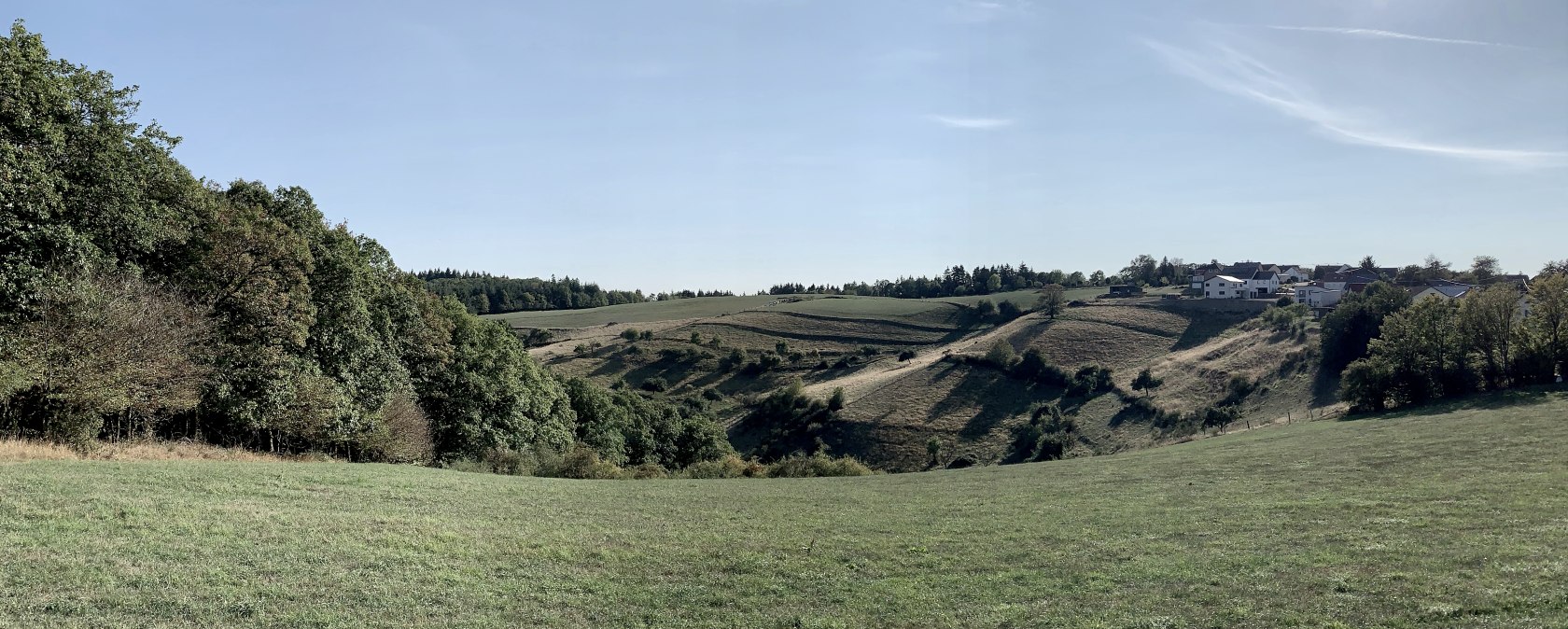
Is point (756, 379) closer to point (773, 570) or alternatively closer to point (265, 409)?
point (265, 409)

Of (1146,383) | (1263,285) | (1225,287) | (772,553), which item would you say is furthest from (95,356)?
(1263,285)

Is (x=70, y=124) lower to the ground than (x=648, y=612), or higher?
higher

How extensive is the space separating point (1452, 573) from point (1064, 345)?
368ft

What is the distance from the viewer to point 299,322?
123 feet

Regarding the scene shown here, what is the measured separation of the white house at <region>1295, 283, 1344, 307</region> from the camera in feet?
454

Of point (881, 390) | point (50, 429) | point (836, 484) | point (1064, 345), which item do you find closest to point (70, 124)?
point (50, 429)

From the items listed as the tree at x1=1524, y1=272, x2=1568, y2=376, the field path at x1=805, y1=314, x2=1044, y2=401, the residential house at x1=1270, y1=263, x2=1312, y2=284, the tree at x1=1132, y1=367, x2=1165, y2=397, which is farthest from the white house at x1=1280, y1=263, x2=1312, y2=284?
the tree at x1=1524, y1=272, x2=1568, y2=376

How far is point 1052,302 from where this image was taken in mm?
145500

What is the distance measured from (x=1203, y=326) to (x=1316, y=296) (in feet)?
93.5

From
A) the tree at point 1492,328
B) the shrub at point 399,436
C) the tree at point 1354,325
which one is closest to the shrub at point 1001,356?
the tree at point 1354,325

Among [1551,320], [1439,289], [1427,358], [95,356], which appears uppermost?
[1439,289]

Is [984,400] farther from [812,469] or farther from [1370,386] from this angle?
[812,469]

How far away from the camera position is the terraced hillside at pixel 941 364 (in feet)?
300

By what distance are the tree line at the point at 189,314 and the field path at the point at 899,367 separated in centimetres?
6088
